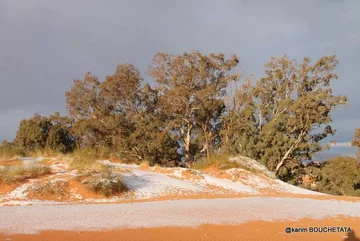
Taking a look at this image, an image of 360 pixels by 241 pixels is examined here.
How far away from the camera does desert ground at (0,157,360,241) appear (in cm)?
771

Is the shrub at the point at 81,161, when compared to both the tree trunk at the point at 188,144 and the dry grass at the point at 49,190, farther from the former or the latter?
the tree trunk at the point at 188,144

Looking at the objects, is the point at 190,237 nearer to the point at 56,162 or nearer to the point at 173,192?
the point at 173,192

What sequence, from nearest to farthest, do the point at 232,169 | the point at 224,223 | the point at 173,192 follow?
the point at 224,223 < the point at 173,192 < the point at 232,169

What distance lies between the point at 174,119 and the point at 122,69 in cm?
612

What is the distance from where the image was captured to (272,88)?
32.5m

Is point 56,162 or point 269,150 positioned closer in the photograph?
point 56,162

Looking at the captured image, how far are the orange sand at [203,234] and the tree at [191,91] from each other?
21971mm

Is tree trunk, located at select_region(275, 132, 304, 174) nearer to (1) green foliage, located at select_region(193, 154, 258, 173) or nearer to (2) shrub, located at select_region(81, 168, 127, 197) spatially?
(1) green foliage, located at select_region(193, 154, 258, 173)

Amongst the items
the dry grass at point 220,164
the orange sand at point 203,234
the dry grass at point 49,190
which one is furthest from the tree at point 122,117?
the orange sand at point 203,234

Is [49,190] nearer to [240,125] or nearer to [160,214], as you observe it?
[160,214]

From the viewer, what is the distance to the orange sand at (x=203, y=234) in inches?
283

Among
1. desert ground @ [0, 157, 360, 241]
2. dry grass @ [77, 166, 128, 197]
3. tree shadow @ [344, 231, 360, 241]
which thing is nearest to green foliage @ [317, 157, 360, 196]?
desert ground @ [0, 157, 360, 241]

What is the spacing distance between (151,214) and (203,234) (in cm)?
232

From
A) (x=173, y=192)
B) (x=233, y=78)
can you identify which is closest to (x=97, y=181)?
(x=173, y=192)
